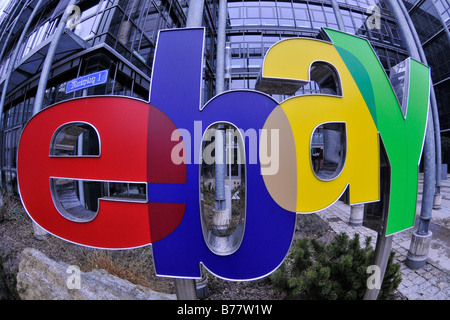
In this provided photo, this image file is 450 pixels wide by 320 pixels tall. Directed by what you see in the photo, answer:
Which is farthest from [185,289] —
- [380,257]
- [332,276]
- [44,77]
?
[44,77]

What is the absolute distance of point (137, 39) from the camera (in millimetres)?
7168

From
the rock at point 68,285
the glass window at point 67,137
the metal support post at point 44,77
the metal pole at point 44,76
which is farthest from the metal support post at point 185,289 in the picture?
the metal pole at point 44,76

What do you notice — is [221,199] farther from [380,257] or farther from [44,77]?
[44,77]

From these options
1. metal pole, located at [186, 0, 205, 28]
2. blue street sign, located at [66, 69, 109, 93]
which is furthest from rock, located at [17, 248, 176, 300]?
blue street sign, located at [66, 69, 109, 93]

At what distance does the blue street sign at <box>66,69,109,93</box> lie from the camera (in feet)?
17.0

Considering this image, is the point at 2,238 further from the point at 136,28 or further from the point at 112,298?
the point at 136,28

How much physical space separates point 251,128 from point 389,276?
2736 millimetres

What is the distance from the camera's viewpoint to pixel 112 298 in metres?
2.18

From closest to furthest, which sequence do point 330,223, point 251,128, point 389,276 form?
point 251,128 < point 389,276 < point 330,223

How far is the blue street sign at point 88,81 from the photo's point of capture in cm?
519

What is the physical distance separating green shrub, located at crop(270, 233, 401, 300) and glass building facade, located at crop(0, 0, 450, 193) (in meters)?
2.69

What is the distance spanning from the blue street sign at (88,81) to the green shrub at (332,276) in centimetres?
629
